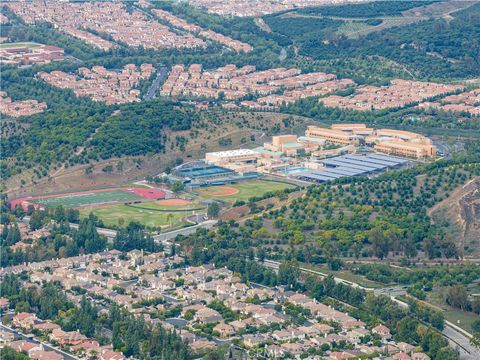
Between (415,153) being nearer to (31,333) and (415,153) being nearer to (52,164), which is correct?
(52,164)

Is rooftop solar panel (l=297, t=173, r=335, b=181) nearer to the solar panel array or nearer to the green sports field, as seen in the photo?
the solar panel array

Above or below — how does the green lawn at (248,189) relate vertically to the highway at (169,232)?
above

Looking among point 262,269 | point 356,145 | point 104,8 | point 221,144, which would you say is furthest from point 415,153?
point 104,8

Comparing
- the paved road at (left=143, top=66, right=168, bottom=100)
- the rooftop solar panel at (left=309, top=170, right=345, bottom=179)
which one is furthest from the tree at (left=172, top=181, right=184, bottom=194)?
the paved road at (left=143, top=66, right=168, bottom=100)

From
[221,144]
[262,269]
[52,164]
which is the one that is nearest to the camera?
[262,269]

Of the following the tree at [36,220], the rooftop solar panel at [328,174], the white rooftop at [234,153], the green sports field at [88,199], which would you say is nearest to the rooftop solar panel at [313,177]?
the rooftop solar panel at [328,174]

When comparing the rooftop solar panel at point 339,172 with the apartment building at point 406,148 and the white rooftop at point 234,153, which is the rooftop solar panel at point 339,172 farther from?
the apartment building at point 406,148

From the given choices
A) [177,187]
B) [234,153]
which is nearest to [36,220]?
[177,187]
